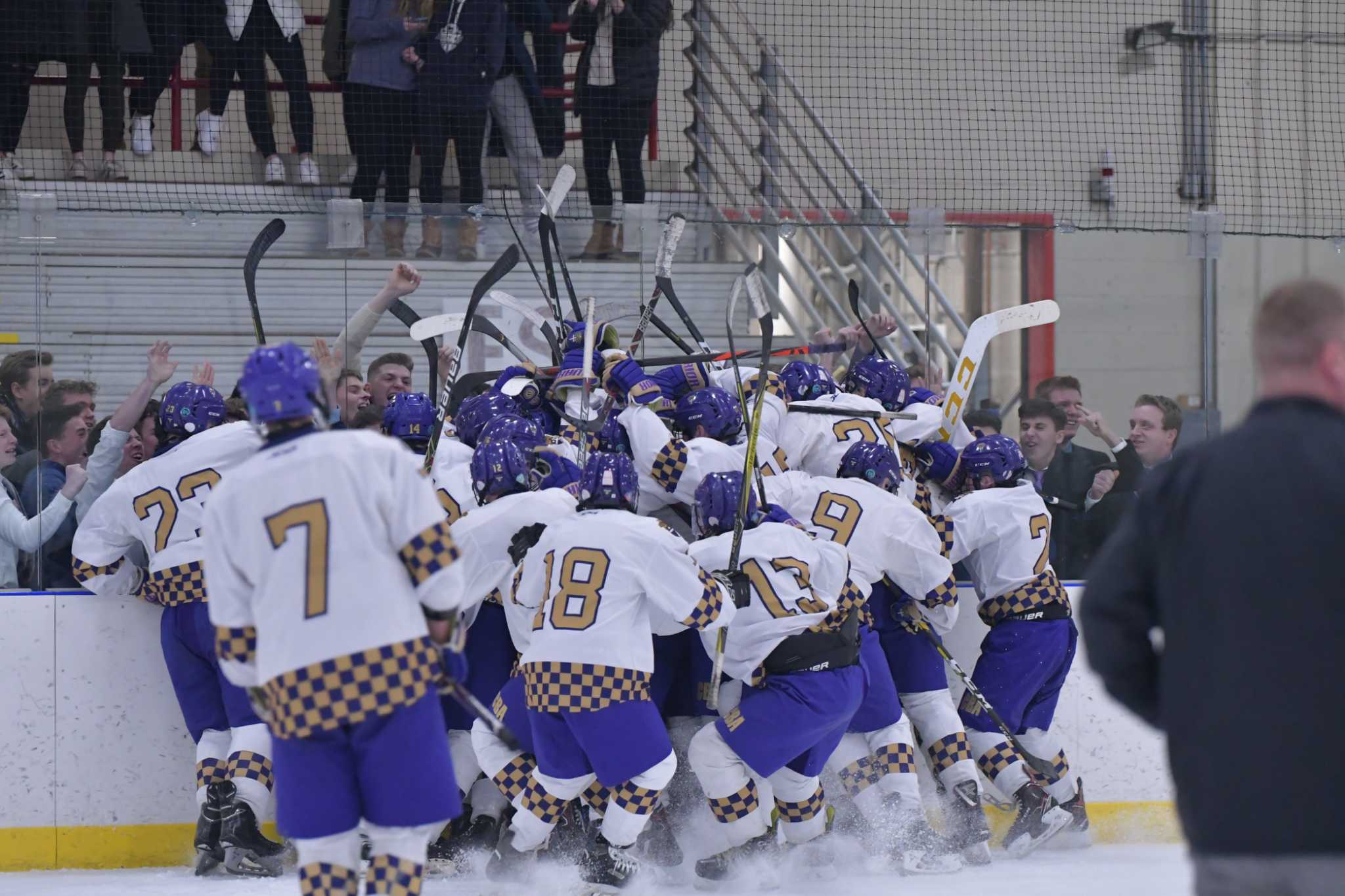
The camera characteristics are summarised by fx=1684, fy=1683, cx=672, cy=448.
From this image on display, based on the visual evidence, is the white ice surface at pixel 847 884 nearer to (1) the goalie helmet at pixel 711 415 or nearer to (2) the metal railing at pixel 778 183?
(1) the goalie helmet at pixel 711 415

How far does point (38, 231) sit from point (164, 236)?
38 cm

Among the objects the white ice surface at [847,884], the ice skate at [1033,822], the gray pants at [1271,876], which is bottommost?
the white ice surface at [847,884]

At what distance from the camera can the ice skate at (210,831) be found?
443 cm

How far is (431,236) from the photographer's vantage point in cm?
536

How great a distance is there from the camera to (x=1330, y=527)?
1.87 m

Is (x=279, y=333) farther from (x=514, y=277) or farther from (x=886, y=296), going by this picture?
(x=886, y=296)

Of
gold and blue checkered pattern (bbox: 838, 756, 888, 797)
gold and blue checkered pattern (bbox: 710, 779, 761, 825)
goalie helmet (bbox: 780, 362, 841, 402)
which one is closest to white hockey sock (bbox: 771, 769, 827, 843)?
gold and blue checkered pattern (bbox: 710, 779, 761, 825)

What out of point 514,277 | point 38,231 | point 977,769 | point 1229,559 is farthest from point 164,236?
point 1229,559

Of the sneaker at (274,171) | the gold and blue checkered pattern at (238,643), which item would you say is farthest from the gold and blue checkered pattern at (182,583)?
the sneaker at (274,171)

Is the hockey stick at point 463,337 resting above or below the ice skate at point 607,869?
above

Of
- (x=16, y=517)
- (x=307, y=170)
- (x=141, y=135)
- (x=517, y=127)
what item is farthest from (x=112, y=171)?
(x=16, y=517)

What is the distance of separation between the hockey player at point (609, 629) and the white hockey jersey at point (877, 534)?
668mm

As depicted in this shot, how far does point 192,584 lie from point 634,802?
1404 mm

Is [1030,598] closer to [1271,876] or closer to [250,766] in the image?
[250,766]
